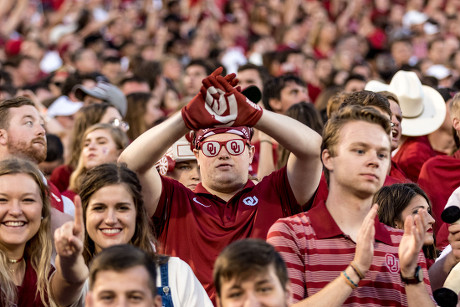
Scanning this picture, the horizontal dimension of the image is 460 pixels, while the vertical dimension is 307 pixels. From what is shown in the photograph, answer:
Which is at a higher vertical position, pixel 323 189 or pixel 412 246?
pixel 323 189

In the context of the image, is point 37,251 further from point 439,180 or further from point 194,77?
point 194,77

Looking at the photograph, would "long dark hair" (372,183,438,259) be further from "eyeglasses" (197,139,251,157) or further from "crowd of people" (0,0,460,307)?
"eyeglasses" (197,139,251,157)

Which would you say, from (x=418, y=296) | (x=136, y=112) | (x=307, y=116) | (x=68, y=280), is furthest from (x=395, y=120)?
(x=136, y=112)

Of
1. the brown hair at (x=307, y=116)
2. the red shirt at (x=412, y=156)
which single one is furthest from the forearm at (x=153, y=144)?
the red shirt at (x=412, y=156)

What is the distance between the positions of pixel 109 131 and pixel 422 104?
8.19 feet

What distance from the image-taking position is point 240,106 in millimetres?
4352

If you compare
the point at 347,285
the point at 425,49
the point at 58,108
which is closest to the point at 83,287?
the point at 347,285

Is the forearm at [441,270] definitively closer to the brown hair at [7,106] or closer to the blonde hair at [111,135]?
the blonde hair at [111,135]

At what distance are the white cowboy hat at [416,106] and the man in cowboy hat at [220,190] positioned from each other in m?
2.36

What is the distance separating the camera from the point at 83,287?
4.27m

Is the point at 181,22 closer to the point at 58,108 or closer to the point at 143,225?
the point at 58,108

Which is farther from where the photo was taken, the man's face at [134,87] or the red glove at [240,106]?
the man's face at [134,87]

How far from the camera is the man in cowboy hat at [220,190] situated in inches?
181

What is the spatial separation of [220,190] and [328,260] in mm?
1021
